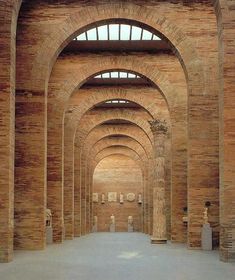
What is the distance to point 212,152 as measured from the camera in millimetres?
23219

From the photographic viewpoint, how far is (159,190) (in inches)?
1136

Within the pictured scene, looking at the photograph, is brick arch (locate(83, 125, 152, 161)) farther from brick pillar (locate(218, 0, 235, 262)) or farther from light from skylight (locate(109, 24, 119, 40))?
brick pillar (locate(218, 0, 235, 262))

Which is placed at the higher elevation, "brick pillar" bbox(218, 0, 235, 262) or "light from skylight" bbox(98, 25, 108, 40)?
"light from skylight" bbox(98, 25, 108, 40)

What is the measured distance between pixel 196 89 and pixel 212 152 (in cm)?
231

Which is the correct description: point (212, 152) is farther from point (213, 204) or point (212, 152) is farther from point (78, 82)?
point (78, 82)

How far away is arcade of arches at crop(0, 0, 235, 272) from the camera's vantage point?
17.8 metres

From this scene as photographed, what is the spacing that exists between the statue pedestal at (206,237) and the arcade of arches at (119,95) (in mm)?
395

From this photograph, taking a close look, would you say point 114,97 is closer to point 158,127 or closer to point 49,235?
point 158,127

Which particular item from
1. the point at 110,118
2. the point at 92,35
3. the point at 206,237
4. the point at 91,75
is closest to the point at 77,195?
the point at 110,118

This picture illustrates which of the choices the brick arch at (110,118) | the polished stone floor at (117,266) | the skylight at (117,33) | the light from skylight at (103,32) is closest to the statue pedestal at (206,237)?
the polished stone floor at (117,266)

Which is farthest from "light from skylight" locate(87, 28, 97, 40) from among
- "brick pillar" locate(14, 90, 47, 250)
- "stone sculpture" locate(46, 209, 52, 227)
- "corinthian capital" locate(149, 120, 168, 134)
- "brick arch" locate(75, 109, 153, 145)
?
"brick arch" locate(75, 109, 153, 145)

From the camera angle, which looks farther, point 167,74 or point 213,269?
point 167,74

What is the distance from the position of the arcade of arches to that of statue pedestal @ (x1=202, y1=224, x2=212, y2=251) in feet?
1.29

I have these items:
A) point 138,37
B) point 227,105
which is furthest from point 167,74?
point 227,105
